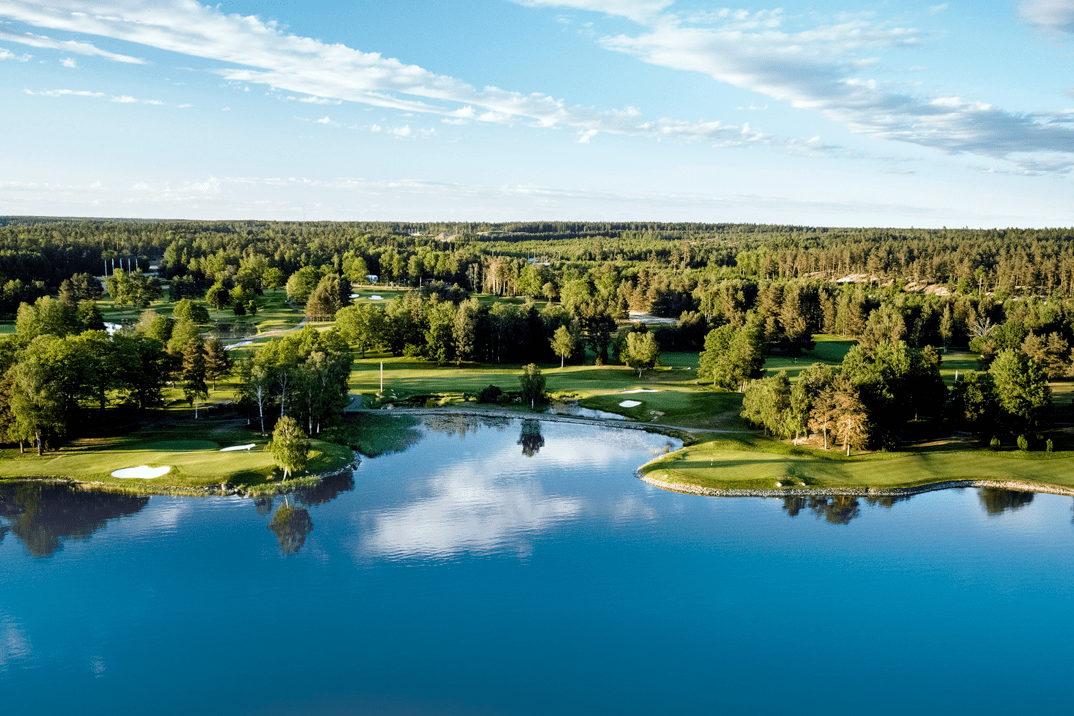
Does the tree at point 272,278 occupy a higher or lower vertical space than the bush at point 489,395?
higher

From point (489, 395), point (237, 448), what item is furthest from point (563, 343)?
point (237, 448)

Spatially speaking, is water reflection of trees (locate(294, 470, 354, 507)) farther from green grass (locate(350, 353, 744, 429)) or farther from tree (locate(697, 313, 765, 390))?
tree (locate(697, 313, 765, 390))

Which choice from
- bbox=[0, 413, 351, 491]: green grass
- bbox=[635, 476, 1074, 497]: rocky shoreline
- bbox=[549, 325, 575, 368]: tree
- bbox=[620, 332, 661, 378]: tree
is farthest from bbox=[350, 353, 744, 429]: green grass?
bbox=[0, 413, 351, 491]: green grass

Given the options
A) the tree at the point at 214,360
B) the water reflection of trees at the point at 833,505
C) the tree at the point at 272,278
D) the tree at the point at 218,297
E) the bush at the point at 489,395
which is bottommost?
the water reflection of trees at the point at 833,505

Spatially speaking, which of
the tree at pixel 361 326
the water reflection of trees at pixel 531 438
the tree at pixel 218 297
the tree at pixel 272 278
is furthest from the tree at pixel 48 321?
the tree at pixel 272 278

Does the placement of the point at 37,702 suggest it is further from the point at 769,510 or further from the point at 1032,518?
the point at 1032,518

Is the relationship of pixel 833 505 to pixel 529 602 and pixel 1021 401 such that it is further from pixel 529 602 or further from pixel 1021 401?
pixel 529 602

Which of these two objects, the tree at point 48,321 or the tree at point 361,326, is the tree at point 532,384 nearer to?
the tree at point 361,326
